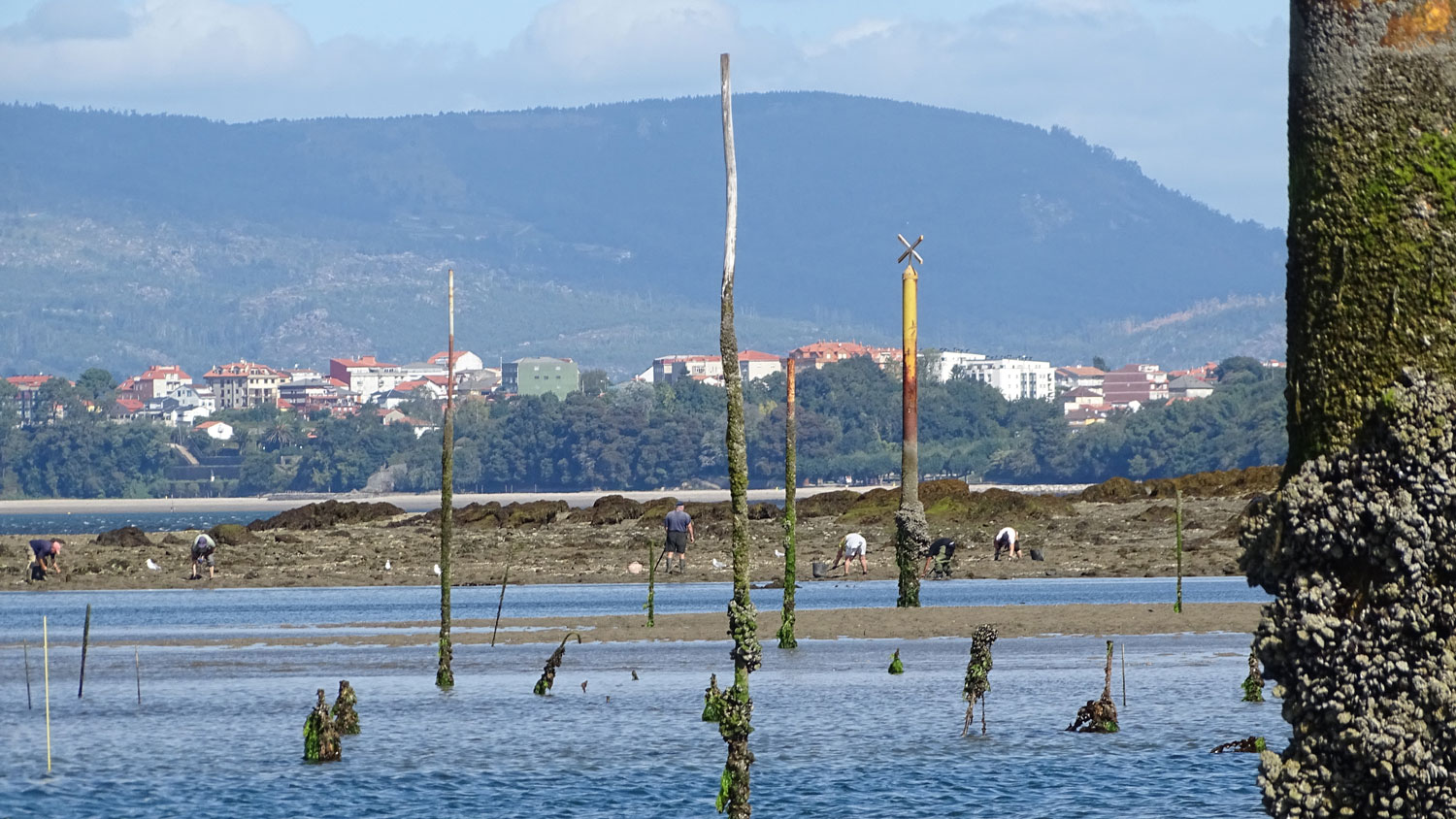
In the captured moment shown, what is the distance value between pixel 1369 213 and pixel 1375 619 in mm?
1708

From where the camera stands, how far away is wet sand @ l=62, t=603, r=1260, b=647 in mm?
40156

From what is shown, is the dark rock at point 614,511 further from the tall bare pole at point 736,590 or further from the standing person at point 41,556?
the tall bare pole at point 736,590

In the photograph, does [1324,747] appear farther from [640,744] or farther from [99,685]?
[99,685]

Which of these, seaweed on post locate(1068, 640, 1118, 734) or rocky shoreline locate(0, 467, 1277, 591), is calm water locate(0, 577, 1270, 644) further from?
seaweed on post locate(1068, 640, 1118, 734)

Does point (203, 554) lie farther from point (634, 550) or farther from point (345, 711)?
point (345, 711)

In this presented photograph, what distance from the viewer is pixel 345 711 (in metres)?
25.8

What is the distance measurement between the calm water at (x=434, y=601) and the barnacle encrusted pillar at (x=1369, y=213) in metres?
36.7

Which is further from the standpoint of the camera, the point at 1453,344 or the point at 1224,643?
the point at 1224,643

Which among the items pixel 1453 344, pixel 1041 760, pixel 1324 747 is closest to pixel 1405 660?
pixel 1324 747

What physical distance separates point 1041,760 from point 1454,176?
1522cm

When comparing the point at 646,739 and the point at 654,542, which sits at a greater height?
the point at 654,542

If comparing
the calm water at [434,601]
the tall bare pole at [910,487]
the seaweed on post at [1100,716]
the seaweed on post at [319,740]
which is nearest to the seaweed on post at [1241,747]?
the seaweed on post at [1100,716]

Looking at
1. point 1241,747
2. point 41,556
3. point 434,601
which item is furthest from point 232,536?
point 1241,747

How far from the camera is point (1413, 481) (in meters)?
8.48
